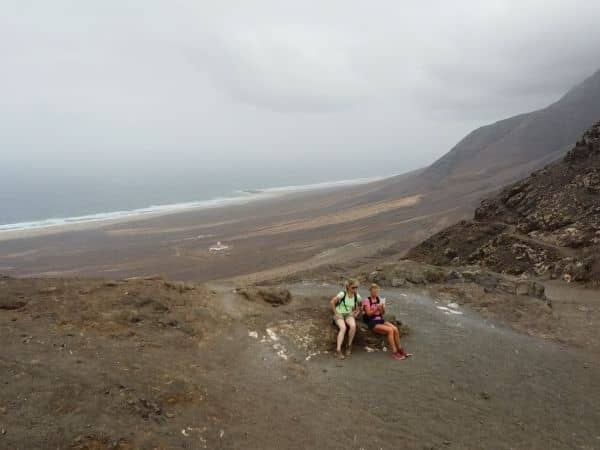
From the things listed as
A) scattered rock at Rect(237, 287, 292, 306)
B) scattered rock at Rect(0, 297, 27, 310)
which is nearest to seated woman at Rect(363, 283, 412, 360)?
scattered rock at Rect(237, 287, 292, 306)

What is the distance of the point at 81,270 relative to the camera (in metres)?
42.1

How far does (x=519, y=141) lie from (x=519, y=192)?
6789 cm

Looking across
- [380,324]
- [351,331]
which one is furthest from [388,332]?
[351,331]

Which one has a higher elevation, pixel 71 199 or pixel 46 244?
pixel 71 199

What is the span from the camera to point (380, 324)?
10305mm

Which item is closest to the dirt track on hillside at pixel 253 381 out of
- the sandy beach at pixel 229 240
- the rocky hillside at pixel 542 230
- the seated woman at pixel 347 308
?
the seated woman at pixel 347 308

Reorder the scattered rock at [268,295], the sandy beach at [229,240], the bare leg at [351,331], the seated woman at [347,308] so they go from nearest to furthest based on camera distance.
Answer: the bare leg at [351,331] < the seated woman at [347,308] < the scattered rock at [268,295] < the sandy beach at [229,240]

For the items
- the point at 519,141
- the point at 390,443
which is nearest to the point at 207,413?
the point at 390,443

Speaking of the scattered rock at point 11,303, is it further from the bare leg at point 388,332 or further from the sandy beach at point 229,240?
the sandy beach at point 229,240

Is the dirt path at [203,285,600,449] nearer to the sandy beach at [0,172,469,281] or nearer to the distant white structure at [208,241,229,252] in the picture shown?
the sandy beach at [0,172,469,281]

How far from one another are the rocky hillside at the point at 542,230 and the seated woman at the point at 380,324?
1262 centimetres

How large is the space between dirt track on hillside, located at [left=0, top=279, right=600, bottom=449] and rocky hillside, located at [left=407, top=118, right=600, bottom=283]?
11.2 meters

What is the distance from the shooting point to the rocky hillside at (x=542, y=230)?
21.1 metres

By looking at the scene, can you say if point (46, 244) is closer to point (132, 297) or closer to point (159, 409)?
point (132, 297)
